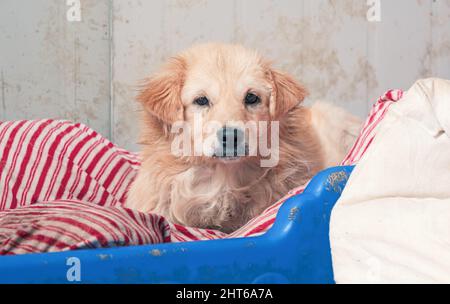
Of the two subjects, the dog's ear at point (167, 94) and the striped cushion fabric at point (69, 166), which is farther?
the dog's ear at point (167, 94)

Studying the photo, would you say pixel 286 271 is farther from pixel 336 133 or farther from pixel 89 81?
pixel 89 81

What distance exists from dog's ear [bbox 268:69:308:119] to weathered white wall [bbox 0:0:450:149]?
0.79 m

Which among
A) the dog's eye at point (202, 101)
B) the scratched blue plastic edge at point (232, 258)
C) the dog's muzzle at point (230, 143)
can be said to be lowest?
the scratched blue plastic edge at point (232, 258)

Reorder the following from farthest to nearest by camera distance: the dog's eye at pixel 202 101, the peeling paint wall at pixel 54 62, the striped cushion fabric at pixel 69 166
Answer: the peeling paint wall at pixel 54 62, the dog's eye at pixel 202 101, the striped cushion fabric at pixel 69 166

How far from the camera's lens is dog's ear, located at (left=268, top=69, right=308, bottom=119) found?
4.42 feet

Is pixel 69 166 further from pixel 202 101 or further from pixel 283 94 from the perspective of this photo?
pixel 283 94

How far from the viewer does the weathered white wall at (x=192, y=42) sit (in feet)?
7.12

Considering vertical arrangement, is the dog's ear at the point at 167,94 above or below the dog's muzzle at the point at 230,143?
above

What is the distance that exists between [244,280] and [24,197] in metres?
0.89

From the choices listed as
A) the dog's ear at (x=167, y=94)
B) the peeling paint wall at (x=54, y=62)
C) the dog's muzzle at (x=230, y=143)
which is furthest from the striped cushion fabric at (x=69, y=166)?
the peeling paint wall at (x=54, y=62)

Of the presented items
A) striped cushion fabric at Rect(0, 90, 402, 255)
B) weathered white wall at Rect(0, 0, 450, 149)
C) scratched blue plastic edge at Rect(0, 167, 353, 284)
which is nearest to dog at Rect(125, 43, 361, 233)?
striped cushion fabric at Rect(0, 90, 402, 255)

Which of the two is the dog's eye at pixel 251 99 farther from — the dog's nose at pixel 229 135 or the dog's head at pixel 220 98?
the dog's nose at pixel 229 135

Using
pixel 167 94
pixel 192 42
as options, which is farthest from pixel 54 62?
pixel 167 94

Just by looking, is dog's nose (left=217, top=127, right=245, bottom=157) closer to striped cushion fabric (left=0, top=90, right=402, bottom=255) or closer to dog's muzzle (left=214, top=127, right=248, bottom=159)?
dog's muzzle (left=214, top=127, right=248, bottom=159)
